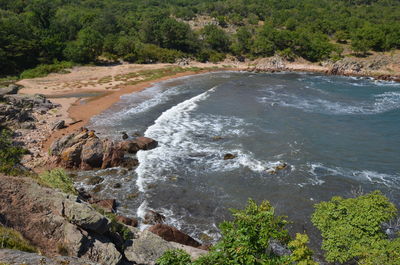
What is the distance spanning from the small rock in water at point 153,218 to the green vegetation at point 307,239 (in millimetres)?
9055

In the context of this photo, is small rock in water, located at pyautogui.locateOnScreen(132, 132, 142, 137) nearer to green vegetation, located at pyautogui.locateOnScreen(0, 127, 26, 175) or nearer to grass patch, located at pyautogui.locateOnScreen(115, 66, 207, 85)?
green vegetation, located at pyautogui.locateOnScreen(0, 127, 26, 175)

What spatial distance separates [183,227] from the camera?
72.9 feet

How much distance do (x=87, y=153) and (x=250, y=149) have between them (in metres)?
17.1

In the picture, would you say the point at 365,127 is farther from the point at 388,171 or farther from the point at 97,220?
the point at 97,220

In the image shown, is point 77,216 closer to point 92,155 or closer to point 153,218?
point 153,218

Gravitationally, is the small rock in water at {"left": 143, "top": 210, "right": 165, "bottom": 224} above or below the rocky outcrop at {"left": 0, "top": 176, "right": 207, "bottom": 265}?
below

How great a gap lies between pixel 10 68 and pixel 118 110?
3747 centimetres

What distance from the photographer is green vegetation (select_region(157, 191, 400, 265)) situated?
9.54 metres

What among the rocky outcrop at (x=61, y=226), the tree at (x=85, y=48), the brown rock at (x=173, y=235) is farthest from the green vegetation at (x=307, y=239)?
the tree at (x=85, y=48)

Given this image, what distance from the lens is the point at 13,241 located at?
37.5 ft

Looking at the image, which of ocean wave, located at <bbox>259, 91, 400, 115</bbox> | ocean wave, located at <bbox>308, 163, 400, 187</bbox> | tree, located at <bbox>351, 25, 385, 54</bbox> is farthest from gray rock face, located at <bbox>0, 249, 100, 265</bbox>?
tree, located at <bbox>351, 25, 385, 54</bbox>

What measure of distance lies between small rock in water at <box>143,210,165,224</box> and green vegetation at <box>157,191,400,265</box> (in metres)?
9.06

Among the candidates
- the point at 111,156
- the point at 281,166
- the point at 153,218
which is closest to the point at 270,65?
the point at 281,166

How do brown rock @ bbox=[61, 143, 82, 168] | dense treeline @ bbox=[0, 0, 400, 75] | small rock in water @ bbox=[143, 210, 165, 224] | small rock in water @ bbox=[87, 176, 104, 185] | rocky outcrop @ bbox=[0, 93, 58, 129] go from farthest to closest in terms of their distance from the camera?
1. dense treeline @ bbox=[0, 0, 400, 75]
2. rocky outcrop @ bbox=[0, 93, 58, 129]
3. brown rock @ bbox=[61, 143, 82, 168]
4. small rock in water @ bbox=[87, 176, 104, 185]
5. small rock in water @ bbox=[143, 210, 165, 224]
